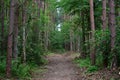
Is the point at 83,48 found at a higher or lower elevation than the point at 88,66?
higher

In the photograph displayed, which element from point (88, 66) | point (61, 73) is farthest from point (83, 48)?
point (61, 73)

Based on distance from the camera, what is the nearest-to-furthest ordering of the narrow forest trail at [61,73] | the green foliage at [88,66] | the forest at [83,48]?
the forest at [83,48] → the narrow forest trail at [61,73] → the green foliage at [88,66]

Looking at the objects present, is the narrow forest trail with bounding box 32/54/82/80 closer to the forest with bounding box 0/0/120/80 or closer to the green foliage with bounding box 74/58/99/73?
the forest with bounding box 0/0/120/80

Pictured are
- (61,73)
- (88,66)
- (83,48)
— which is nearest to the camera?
(61,73)

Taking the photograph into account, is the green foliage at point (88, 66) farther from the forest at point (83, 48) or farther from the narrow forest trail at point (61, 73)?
the narrow forest trail at point (61, 73)

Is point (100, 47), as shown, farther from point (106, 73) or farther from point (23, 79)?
point (23, 79)

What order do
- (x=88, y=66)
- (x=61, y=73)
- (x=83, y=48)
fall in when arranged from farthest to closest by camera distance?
1. (x=83, y=48)
2. (x=88, y=66)
3. (x=61, y=73)

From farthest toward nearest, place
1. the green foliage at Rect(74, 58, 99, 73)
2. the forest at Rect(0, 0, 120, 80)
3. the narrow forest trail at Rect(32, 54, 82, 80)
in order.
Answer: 1. the green foliage at Rect(74, 58, 99, 73)
2. the narrow forest trail at Rect(32, 54, 82, 80)
3. the forest at Rect(0, 0, 120, 80)

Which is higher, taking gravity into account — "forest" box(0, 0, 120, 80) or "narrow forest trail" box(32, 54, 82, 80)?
"forest" box(0, 0, 120, 80)

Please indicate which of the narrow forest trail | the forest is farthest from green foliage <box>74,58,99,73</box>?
the narrow forest trail

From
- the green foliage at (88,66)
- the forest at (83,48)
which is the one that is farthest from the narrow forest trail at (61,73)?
the green foliage at (88,66)

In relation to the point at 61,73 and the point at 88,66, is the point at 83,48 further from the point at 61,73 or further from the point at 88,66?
the point at 61,73

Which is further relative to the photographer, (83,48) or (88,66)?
(83,48)

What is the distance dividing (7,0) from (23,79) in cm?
1126
